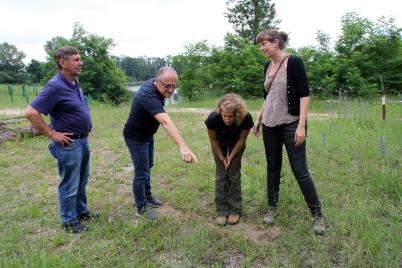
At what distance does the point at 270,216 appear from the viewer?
3.49 meters

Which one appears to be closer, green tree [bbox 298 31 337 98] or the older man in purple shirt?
the older man in purple shirt

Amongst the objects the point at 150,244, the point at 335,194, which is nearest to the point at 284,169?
the point at 335,194

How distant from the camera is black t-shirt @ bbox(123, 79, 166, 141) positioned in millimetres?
3117

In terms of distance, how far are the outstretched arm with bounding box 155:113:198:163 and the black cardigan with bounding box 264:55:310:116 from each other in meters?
0.98

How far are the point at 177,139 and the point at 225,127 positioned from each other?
70 centimetres

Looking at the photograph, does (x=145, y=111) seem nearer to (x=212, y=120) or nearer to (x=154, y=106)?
(x=154, y=106)

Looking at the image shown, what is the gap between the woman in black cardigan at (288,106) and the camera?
120 inches

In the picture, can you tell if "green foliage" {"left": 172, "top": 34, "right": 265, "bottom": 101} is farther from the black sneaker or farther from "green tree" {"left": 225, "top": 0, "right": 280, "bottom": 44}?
the black sneaker

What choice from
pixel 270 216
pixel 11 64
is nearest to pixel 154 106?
pixel 270 216

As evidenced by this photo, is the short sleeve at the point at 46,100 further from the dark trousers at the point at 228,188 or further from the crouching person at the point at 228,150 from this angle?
the dark trousers at the point at 228,188

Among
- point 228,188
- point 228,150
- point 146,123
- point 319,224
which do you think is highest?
point 146,123

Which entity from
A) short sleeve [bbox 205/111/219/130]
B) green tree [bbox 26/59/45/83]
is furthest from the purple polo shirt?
green tree [bbox 26/59/45/83]

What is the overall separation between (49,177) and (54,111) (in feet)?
8.06

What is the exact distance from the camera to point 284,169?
4.91 metres
